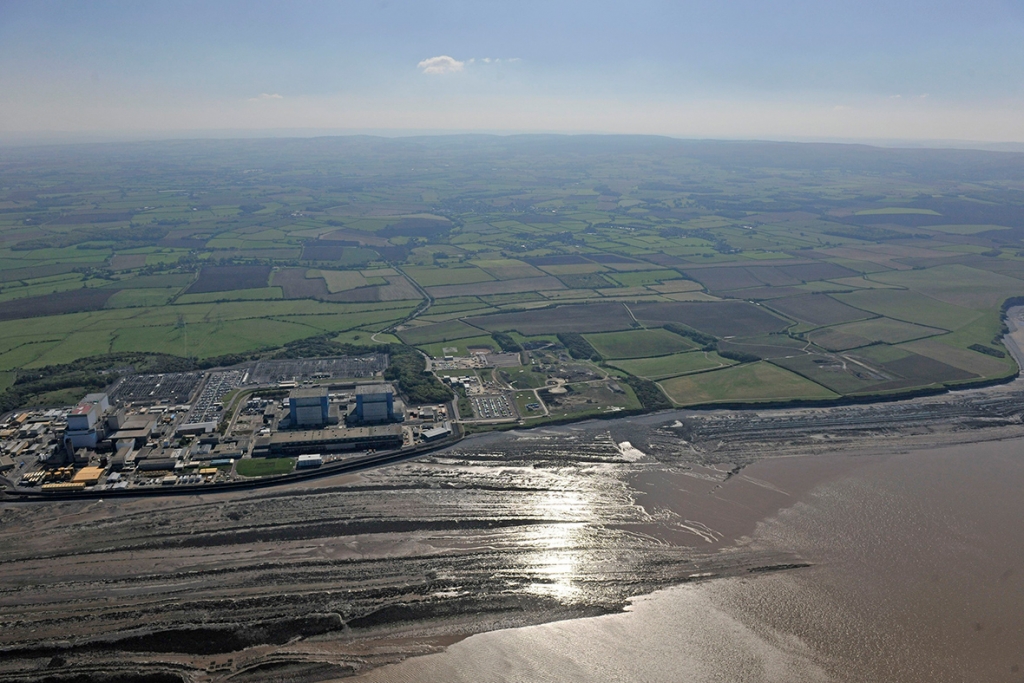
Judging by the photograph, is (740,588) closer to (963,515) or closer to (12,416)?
(963,515)

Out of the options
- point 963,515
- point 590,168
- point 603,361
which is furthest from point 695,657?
point 590,168

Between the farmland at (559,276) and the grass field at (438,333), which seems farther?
the grass field at (438,333)

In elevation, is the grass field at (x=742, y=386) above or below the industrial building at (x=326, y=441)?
above

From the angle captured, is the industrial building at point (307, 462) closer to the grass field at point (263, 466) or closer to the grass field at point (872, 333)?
the grass field at point (263, 466)

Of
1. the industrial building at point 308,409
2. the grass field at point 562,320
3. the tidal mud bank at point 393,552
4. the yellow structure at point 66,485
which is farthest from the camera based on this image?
the grass field at point 562,320

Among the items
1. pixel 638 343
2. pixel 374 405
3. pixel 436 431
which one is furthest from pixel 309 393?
pixel 638 343

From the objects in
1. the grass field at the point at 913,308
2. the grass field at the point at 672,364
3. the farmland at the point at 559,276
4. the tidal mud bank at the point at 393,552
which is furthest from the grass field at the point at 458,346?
the grass field at the point at 913,308

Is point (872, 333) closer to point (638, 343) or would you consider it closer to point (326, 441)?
point (638, 343)

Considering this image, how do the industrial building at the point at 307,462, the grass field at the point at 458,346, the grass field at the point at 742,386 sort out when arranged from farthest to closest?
1. the grass field at the point at 458,346
2. the grass field at the point at 742,386
3. the industrial building at the point at 307,462
